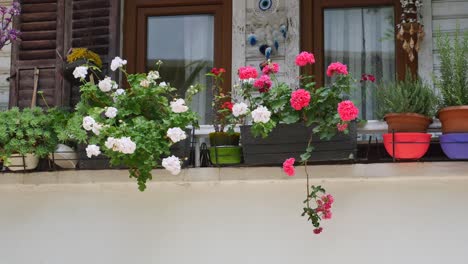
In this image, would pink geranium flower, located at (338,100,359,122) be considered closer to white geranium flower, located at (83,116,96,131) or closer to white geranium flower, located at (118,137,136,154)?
white geranium flower, located at (118,137,136,154)

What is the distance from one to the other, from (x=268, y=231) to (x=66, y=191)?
1471mm

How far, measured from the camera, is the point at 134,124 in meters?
5.20

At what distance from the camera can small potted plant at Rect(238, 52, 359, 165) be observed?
511cm

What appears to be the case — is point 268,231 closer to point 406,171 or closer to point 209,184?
point 209,184

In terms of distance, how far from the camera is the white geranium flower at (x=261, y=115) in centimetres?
509

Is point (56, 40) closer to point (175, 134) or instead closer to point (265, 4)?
point (265, 4)

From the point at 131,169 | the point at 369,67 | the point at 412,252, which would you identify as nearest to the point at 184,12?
the point at 369,67

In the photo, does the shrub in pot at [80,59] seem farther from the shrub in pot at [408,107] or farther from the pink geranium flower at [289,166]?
the shrub in pot at [408,107]

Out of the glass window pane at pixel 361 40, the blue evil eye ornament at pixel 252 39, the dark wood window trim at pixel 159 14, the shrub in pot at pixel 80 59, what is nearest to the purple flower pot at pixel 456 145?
the glass window pane at pixel 361 40

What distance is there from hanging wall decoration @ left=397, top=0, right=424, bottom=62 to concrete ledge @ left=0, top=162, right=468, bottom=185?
124cm

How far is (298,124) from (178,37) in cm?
200

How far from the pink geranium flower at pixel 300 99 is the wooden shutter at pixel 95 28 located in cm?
176

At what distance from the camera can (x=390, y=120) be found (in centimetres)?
533

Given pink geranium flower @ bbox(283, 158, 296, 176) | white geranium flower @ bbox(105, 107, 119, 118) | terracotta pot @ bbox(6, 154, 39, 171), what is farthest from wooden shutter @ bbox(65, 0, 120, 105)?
pink geranium flower @ bbox(283, 158, 296, 176)
